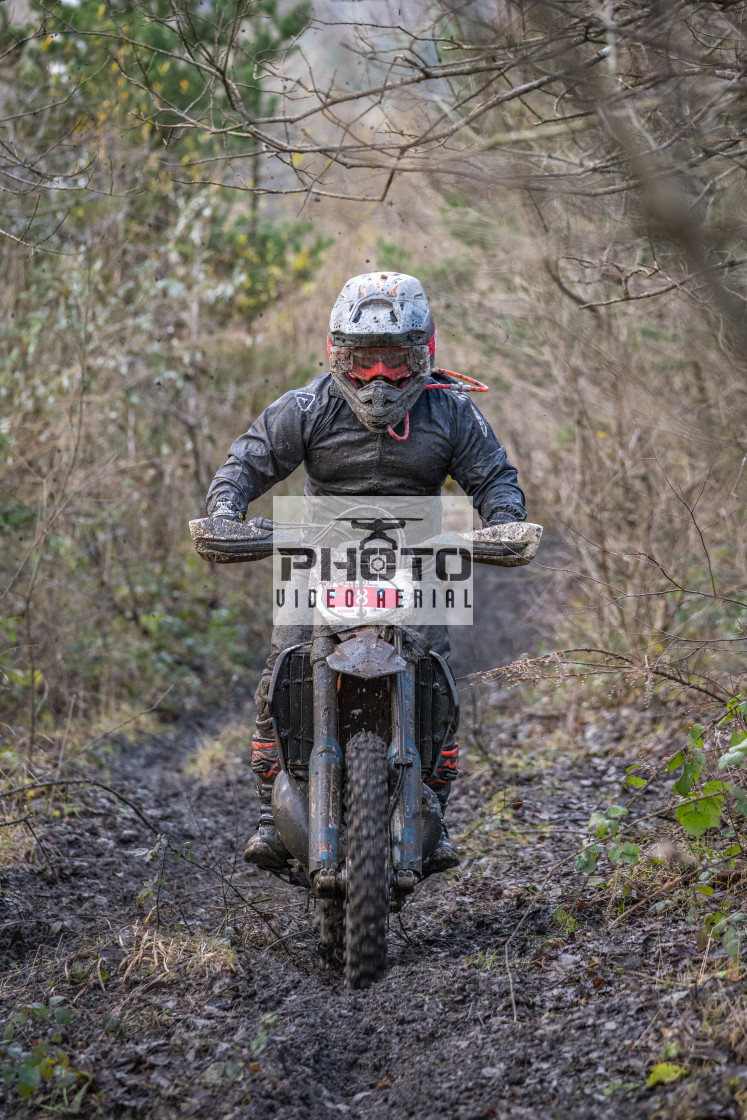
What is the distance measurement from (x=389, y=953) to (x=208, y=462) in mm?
8137

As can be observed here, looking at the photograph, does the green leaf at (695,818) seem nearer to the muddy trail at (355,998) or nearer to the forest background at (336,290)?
the forest background at (336,290)

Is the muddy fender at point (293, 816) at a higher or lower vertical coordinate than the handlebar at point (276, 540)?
lower

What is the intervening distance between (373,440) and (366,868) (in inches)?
72.6

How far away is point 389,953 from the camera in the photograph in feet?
14.6

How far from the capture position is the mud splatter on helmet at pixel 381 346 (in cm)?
449

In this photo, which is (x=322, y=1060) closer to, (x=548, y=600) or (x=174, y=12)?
(x=174, y=12)

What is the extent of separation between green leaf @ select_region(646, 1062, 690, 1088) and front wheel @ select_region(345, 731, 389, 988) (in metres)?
1.03

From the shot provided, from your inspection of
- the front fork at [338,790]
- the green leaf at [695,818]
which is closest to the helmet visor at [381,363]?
the front fork at [338,790]

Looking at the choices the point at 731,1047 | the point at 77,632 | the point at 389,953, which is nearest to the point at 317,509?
the point at 389,953

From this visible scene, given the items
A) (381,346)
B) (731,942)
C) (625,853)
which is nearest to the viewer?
(731,942)

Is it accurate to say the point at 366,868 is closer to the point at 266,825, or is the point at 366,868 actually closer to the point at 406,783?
the point at 406,783

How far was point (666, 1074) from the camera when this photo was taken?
9.95ft

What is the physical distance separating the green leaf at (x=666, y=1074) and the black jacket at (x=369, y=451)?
2.27 meters

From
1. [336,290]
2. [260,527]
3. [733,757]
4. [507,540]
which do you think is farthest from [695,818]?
[336,290]
